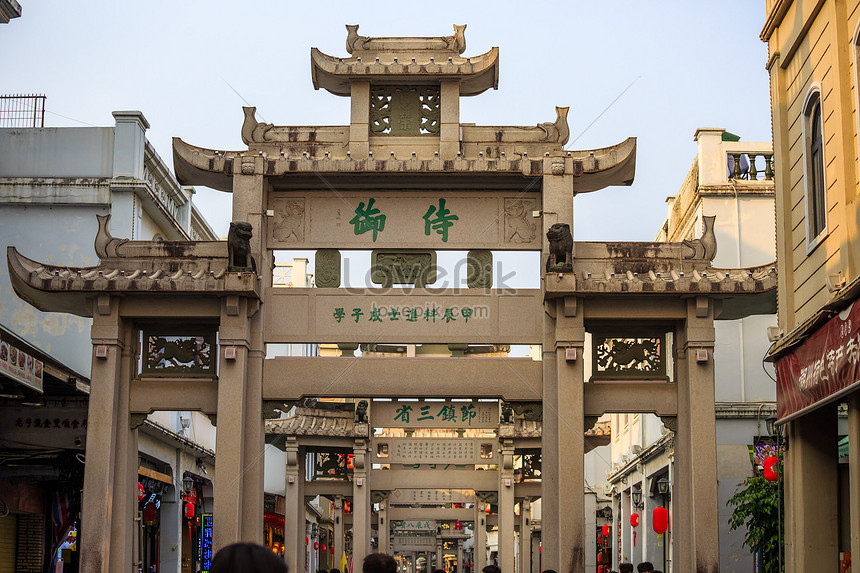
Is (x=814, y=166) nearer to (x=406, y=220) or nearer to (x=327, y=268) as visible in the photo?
(x=406, y=220)

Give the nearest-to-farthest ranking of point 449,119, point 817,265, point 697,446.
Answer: point 817,265, point 697,446, point 449,119

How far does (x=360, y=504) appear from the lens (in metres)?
31.2

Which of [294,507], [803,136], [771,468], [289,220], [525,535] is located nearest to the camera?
[803,136]

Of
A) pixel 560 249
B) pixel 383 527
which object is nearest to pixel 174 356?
pixel 560 249

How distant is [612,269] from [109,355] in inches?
327

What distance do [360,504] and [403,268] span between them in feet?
47.1

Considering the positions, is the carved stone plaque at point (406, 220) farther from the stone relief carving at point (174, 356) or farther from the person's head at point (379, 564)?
the person's head at point (379, 564)

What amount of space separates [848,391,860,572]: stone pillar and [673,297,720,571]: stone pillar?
5.34 m

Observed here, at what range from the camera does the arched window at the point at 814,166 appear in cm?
1370

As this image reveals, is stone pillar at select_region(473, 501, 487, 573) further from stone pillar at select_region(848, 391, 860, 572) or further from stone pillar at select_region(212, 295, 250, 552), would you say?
stone pillar at select_region(848, 391, 860, 572)

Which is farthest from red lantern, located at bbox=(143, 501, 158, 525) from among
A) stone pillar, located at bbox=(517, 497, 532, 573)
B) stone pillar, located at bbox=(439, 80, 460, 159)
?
stone pillar, located at bbox=(517, 497, 532, 573)

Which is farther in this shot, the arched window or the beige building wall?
the arched window

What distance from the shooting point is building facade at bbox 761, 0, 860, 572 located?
12133 millimetres

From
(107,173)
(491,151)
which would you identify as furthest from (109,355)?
(107,173)
